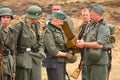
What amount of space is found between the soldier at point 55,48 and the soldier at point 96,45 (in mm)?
342

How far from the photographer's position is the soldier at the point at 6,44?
681 centimetres

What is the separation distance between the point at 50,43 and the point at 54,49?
0.12 meters

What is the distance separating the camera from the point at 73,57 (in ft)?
25.4

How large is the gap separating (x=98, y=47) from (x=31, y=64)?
46.0 inches

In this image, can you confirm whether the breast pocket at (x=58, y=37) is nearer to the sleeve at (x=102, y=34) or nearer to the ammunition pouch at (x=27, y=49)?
the ammunition pouch at (x=27, y=49)

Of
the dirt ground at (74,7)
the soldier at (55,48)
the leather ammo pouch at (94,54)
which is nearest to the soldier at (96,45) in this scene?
the leather ammo pouch at (94,54)

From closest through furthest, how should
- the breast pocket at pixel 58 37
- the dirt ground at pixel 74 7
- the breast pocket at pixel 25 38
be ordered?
the breast pocket at pixel 25 38, the breast pocket at pixel 58 37, the dirt ground at pixel 74 7

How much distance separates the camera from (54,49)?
24.5ft

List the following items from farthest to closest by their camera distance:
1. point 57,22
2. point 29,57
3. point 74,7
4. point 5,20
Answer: point 74,7 → point 57,22 → point 29,57 → point 5,20

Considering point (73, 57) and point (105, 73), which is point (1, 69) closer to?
point (73, 57)

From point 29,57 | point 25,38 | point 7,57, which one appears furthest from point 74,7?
point 7,57

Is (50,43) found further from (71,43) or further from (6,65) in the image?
(6,65)

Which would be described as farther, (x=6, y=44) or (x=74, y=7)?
(x=74, y=7)

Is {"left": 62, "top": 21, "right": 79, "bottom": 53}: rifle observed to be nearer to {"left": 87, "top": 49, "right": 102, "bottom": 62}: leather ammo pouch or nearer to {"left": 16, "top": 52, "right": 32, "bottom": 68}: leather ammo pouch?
{"left": 87, "top": 49, "right": 102, "bottom": 62}: leather ammo pouch
